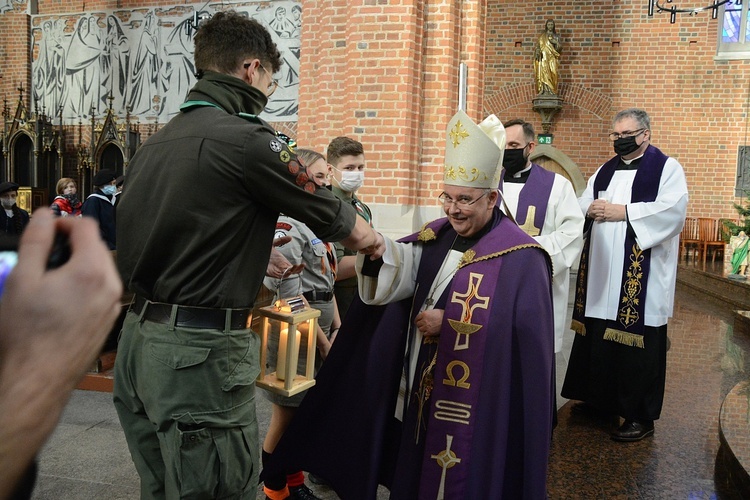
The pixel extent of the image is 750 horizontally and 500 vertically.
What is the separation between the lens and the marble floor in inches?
125

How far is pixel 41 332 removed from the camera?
603 millimetres

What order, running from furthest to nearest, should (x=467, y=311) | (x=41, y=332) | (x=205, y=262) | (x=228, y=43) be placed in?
(x=467, y=311), (x=228, y=43), (x=205, y=262), (x=41, y=332)

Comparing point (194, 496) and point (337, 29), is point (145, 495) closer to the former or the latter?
point (194, 496)

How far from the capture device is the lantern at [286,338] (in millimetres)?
2189

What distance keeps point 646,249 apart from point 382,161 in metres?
2.94

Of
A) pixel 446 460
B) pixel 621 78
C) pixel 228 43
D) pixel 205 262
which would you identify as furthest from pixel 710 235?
pixel 205 262

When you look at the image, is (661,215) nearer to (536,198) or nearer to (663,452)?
(536,198)

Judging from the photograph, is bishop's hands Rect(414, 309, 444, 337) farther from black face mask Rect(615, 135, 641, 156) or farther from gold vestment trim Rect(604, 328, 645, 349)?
black face mask Rect(615, 135, 641, 156)

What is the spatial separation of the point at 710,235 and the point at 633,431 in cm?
1025


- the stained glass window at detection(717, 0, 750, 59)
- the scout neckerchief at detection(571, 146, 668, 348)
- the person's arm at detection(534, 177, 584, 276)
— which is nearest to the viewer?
the person's arm at detection(534, 177, 584, 276)

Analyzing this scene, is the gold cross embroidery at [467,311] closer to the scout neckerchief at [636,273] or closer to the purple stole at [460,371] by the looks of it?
the purple stole at [460,371]

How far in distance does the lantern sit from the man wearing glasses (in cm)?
24

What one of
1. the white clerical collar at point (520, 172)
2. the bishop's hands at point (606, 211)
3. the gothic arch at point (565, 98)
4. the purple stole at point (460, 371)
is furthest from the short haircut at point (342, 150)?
the gothic arch at point (565, 98)

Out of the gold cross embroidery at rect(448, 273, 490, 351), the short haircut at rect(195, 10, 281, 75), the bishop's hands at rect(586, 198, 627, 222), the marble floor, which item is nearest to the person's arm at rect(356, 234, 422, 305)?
the gold cross embroidery at rect(448, 273, 490, 351)
